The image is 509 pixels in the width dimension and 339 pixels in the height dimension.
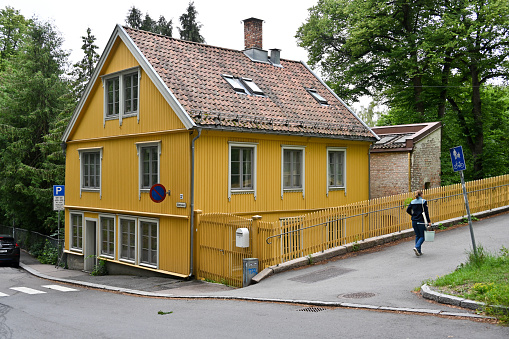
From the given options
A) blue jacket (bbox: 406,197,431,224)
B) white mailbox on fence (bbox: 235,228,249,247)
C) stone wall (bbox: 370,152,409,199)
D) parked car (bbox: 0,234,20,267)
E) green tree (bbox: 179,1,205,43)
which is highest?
green tree (bbox: 179,1,205,43)

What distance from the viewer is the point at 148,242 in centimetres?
1941

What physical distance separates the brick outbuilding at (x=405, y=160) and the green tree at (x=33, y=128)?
1854 cm

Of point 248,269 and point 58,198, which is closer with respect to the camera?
point 248,269

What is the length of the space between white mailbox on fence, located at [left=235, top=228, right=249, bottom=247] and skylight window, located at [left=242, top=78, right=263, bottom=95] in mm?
7366

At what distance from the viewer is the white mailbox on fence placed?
15.0 meters

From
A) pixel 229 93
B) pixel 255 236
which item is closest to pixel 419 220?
pixel 255 236

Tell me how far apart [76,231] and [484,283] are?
18.9 metres

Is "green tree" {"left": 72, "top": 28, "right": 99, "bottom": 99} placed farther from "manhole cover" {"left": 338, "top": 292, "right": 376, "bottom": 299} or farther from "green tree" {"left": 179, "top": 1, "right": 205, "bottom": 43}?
"manhole cover" {"left": 338, "top": 292, "right": 376, "bottom": 299}

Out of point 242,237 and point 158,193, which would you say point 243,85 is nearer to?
point 158,193

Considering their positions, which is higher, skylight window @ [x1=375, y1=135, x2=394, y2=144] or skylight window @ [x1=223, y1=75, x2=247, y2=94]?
skylight window @ [x1=223, y1=75, x2=247, y2=94]

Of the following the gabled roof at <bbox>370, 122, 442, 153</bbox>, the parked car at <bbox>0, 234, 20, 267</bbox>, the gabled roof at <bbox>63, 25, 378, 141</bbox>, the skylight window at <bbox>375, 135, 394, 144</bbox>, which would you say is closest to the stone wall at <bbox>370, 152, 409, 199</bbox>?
the gabled roof at <bbox>370, 122, 442, 153</bbox>

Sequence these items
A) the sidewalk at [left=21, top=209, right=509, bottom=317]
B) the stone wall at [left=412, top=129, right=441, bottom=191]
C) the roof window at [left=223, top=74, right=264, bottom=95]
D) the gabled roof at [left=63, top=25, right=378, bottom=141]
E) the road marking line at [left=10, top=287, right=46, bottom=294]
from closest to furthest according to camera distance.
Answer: the sidewalk at [left=21, top=209, right=509, bottom=317]
the road marking line at [left=10, top=287, right=46, bottom=294]
the gabled roof at [left=63, top=25, right=378, bottom=141]
the roof window at [left=223, top=74, right=264, bottom=95]
the stone wall at [left=412, top=129, right=441, bottom=191]

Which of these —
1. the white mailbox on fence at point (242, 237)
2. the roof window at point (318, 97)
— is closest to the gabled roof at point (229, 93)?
the roof window at point (318, 97)

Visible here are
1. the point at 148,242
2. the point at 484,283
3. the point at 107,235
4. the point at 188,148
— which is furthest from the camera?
the point at 107,235
